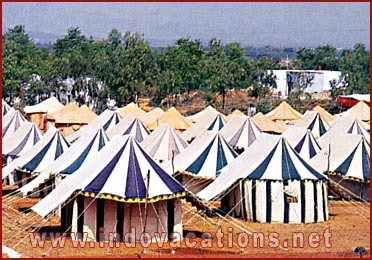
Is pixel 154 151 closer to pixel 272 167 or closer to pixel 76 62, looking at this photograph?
pixel 272 167

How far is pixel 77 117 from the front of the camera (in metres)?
35.5

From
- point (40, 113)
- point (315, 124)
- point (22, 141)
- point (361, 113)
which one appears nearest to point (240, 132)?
point (315, 124)

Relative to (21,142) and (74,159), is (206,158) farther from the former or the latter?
(21,142)

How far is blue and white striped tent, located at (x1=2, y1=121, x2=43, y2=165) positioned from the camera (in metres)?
25.7

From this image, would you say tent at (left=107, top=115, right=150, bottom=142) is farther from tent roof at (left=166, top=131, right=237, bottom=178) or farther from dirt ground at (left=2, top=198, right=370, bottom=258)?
dirt ground at (left=2, top=198, right=370, bottom=258)

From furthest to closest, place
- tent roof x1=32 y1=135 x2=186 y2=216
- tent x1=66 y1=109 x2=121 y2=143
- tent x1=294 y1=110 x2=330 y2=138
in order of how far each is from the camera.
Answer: tent x1=66 y1=109 x2=121 y2=143 → tent x1=294 y1=110 x2=330 y2=138 → tent roof x1=32 y1=135 x2=186 y2=216

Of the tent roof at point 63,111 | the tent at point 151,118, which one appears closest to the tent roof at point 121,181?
the tent at point 151,118

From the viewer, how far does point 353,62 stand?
66.7 m

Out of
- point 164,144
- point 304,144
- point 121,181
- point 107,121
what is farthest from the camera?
point 107,121

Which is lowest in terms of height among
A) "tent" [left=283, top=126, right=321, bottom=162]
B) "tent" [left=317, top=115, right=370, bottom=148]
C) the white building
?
"tent" [left=283, top=126, right=321, bottom=162]

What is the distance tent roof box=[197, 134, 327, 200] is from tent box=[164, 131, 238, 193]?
186 centimetres

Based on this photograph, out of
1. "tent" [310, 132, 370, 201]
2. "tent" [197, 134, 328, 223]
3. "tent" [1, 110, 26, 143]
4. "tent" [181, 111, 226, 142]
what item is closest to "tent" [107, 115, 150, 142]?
"tent" [181, 111, 226, 142]

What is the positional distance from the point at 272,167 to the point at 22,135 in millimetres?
10985

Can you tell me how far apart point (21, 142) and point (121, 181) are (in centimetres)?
1164
